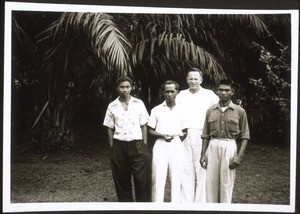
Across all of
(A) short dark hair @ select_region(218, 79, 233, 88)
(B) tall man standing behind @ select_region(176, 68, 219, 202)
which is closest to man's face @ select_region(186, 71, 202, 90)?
(B) tall man standing behind @ select_region(176, 68, 219, 202)

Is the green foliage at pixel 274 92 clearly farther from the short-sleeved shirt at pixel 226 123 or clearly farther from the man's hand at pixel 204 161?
the man's hand at pixel 204 161

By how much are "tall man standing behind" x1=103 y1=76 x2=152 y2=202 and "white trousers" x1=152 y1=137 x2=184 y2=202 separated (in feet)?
0.13

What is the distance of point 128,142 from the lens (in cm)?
219

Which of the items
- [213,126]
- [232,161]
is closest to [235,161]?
[232,161]

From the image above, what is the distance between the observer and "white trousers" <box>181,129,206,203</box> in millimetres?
2205

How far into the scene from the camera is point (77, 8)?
87.0 inches

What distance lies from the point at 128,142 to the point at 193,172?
397 mm

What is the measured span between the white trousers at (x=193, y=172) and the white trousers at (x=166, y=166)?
33 millimetres

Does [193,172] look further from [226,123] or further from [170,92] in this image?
[170,92]

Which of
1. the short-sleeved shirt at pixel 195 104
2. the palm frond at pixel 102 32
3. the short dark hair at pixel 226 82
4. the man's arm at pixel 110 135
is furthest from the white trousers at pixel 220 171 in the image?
the palm frond at pixel 102 32

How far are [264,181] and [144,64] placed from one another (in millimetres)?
933

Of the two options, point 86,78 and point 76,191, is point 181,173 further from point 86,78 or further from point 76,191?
point 86,78

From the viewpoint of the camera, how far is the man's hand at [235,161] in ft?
7.15

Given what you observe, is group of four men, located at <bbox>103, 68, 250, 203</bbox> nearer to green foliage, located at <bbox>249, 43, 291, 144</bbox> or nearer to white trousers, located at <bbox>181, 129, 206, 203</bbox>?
white trousers, located at <bbox>181, 129, 206, 203</bbox>
